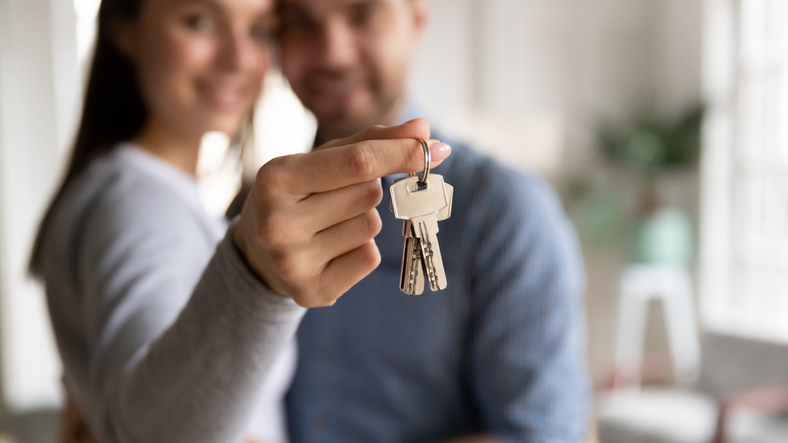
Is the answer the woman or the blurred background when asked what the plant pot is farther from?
the woman

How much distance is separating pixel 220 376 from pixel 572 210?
2190 millimetres

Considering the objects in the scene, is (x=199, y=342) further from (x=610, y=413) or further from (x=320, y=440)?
(x=610, y=413)

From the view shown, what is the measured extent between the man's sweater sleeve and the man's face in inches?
2.4

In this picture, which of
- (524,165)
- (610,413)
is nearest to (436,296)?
(610,413)

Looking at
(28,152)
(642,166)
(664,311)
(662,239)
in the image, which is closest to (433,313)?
(28,152)

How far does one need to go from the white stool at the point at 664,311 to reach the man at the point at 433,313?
165cm

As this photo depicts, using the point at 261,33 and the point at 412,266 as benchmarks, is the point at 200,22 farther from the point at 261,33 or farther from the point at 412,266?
the point at 412,266

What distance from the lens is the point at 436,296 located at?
13.2 inches

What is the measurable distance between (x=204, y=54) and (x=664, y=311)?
231 cm

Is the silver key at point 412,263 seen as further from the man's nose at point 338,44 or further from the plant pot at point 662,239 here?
the plant pot at point 662,239

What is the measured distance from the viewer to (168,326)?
25 centimetres

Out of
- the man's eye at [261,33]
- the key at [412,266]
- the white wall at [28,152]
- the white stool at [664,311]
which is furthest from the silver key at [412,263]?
the white stool at [664,311]

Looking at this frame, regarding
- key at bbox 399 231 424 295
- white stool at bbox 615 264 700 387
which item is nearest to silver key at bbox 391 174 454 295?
key at bbox 399 231 424 295

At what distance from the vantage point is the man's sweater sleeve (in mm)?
212
